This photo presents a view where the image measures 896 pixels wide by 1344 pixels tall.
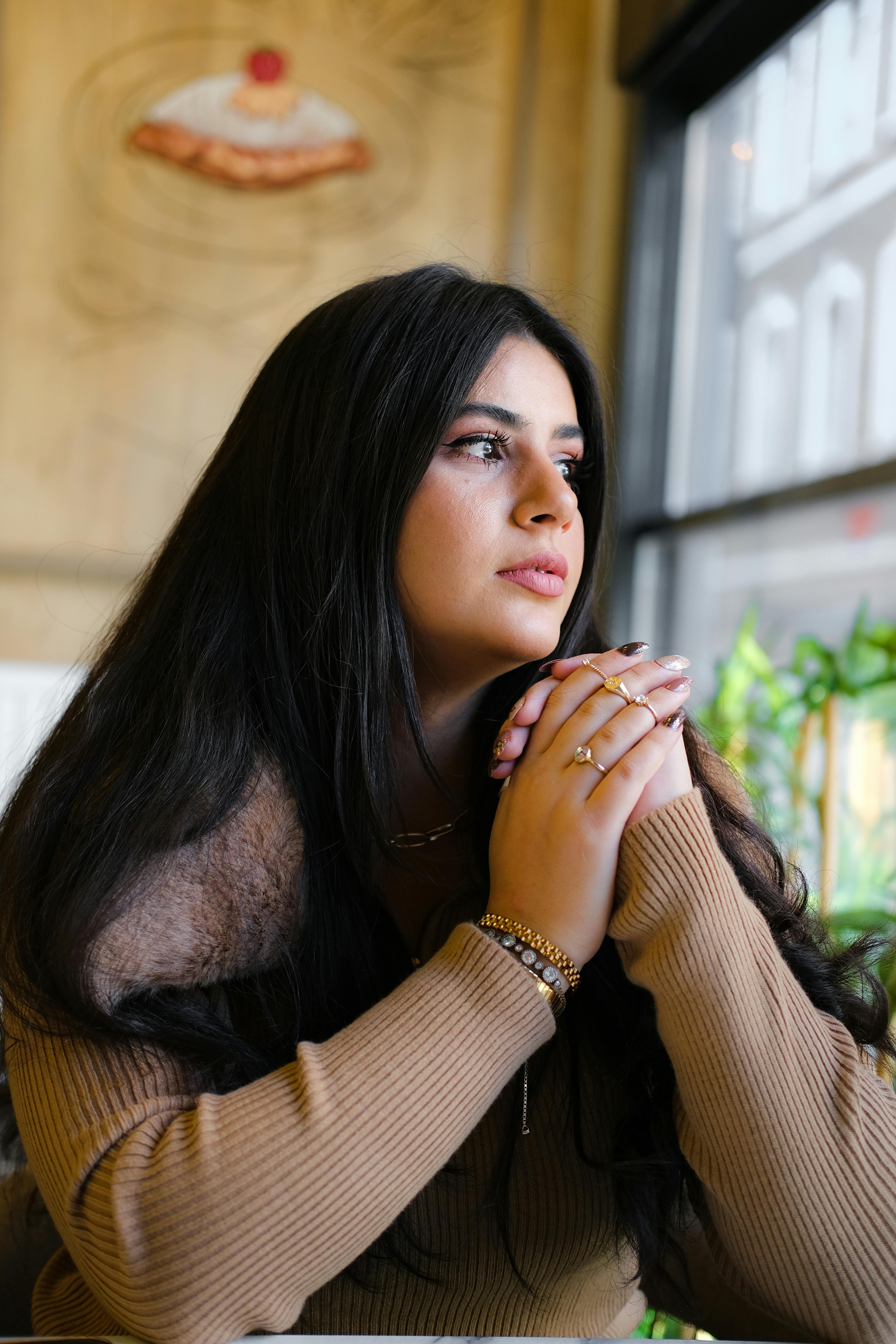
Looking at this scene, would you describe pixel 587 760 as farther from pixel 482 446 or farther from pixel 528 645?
pixel 482 446

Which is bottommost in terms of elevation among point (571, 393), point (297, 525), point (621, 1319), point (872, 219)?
point (621, 1319)

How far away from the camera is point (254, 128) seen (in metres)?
3.17

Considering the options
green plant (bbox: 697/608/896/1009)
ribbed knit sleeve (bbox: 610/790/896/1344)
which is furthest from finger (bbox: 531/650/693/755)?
green plant (bbox: 697/608/896/1009)

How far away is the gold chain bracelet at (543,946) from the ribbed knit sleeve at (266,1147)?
24 millimetres

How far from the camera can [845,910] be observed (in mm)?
1860

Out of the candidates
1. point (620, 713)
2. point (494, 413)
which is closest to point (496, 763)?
point (620, 713)

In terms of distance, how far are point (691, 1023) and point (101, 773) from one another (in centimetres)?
51

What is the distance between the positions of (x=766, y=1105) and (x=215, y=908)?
0.43m

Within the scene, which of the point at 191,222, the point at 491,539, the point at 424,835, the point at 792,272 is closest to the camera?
the point at 491,539

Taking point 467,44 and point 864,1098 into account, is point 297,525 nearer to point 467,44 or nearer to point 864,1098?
point 864,1098

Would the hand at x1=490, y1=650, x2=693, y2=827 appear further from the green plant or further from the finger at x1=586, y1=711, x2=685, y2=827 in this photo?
the green plant

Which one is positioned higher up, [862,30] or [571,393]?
[862,30]

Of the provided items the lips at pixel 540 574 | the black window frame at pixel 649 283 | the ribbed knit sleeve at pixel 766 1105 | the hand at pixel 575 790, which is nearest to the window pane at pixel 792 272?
the black window frame at pixel 649 283

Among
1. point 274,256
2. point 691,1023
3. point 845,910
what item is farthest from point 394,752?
point 274,256
